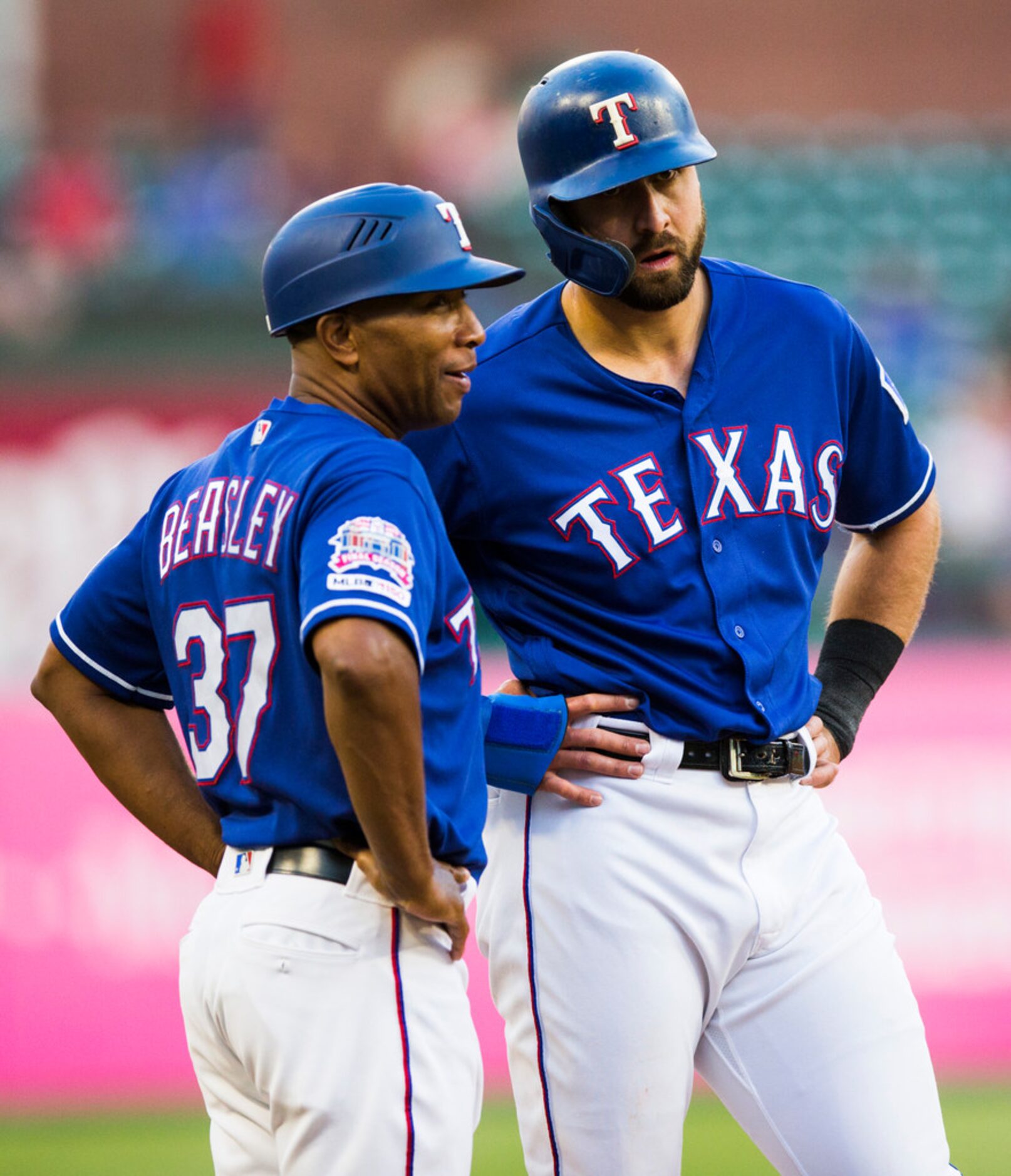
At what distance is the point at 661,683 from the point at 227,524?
0.87m

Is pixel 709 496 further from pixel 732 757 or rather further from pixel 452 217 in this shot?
pixel 452 217

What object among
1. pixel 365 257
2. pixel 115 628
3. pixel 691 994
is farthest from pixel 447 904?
pixel 365 257

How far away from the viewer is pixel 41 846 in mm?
6156

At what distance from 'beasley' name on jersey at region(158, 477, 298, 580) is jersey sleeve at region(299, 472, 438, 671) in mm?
55

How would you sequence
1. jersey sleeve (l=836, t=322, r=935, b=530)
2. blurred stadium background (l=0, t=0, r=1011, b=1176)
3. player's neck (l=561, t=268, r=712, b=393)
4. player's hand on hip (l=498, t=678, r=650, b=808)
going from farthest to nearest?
blurred stadium background (l=0, t=0, r=1011, b=1176), jersey sleeve (l=836, t=322, r=935, b=530), player's neck (l=561, t=268, r=712, b=393), player's hand on hip (l=498, t=678, r=650, b=808)

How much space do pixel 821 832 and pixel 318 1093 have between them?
44.9 inches

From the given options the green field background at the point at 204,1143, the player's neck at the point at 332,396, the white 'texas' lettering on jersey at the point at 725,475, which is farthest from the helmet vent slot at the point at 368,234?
the green field background at the point at 204,1143

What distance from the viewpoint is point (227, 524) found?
7.91ft

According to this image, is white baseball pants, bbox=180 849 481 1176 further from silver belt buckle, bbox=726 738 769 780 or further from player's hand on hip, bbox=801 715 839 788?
player's hand on hip, bbox=801 715 839 788

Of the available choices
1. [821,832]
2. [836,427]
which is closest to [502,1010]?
[821,832]

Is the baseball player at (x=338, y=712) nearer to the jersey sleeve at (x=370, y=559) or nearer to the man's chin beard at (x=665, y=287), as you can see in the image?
the jersey sleeve at (x=370, y=559)

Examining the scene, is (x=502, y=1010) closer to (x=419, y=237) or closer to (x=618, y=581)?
(x=618, y=581)

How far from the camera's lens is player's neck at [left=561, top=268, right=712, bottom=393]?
301 centimetres

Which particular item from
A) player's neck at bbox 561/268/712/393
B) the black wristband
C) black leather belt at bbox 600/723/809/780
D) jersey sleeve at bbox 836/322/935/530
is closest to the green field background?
the black wristband
